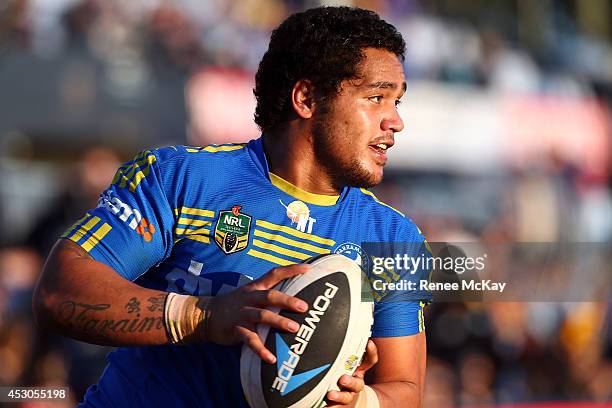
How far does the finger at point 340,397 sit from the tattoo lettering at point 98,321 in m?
0.61

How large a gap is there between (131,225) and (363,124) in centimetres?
100

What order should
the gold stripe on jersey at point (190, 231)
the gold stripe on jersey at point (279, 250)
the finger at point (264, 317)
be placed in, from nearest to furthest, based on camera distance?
the finger at point (264, 317) < the gold stripe on jersey at point (190, 231) < the gold stripe on jersey at point (279, 250)

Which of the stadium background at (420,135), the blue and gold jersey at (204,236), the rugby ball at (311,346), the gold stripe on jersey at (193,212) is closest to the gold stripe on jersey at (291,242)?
the blue and gold jersey at (204,236)

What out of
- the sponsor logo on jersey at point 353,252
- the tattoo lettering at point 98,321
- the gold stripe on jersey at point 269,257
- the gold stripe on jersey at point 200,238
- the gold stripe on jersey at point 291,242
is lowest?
the tattoo lettering at point 98,321

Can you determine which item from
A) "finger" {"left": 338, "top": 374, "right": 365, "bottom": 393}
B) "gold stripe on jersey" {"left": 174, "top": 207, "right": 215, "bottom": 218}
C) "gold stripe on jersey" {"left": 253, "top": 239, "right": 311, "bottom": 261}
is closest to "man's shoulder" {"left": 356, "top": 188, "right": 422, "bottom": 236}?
"gold stripe on jersey" {"left": 253, "top": 239, "right": 311, "bottom": 261}

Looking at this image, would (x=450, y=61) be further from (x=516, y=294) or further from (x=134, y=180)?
(x=134, y=180)

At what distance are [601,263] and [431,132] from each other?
3.23m

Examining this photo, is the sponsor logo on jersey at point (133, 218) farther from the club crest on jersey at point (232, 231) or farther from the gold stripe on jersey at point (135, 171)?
the club crest on jersey at point (232, 231)

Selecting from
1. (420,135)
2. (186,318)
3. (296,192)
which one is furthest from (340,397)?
(420,135)

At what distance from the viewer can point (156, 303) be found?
9.98 feet

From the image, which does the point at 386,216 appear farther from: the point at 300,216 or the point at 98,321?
the point at 98,321

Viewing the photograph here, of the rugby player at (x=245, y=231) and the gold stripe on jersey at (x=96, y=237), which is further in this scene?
the gold stripe on jersey at (x=96, y=237)

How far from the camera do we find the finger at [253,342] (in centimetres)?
288

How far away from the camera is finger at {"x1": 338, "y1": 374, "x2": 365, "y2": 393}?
3.14 meters
